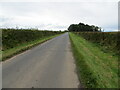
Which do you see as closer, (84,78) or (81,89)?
(81,89)

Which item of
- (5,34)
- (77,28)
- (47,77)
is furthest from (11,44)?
(77,28)

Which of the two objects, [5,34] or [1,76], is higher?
[5,34]

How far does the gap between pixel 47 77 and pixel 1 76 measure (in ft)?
6.32

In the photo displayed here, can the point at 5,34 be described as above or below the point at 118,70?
above

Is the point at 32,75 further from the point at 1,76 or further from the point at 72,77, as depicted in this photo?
the point at 72,77

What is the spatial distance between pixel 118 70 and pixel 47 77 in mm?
4095

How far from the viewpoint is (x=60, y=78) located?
14.7ft

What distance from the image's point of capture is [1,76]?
467 centimetres

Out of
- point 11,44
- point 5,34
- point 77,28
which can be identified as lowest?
point 11,44

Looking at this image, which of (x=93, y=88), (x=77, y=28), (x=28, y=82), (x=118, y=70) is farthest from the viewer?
(x=77, y=28)

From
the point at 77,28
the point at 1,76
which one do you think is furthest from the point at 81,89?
the point at 77,28

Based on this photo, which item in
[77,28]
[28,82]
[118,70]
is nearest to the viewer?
[28,82]

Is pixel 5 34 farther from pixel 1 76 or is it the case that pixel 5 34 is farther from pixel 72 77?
pixel 72 77

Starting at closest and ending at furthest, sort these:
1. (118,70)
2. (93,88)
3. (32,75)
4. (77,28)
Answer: (93,88) < (32,75) < (118,70) < (77,28)
